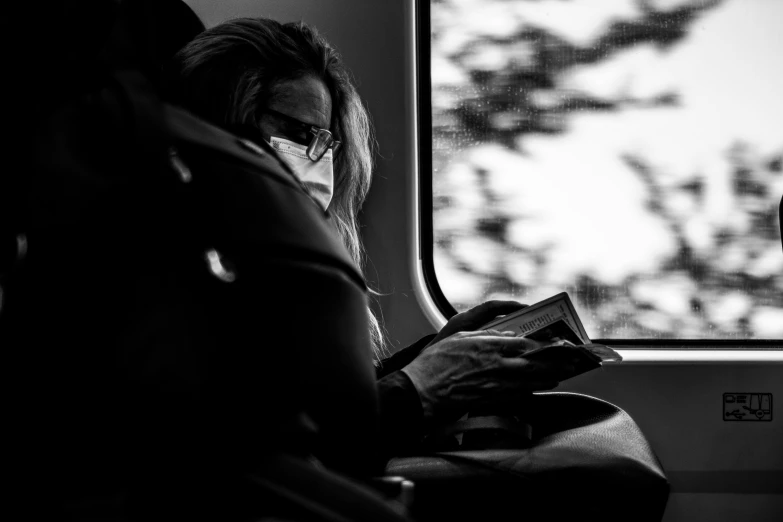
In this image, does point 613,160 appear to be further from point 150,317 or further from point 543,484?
point 150,317

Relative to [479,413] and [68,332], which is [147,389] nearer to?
[68,332]

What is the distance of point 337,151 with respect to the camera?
1.92 metres

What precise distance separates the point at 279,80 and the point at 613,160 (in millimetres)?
885

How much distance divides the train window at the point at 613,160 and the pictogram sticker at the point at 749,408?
0.17 m

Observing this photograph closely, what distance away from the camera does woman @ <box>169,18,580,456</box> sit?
1.39m

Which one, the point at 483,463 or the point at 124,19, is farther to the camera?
the point at 483,463

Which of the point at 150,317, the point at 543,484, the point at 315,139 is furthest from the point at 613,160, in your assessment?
the point at 150,317

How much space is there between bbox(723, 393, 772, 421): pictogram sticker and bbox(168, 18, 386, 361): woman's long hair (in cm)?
90

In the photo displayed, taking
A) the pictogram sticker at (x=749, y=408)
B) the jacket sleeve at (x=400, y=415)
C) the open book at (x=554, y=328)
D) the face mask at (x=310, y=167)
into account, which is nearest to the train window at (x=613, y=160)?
the pictogram sticker at (x=749, y=408)

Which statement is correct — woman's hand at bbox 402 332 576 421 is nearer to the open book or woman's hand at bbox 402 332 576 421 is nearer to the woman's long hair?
the open book

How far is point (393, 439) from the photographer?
1.29 meters

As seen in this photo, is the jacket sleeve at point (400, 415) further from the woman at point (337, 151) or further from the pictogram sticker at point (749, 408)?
the pictogram sticker at point (749, 408)

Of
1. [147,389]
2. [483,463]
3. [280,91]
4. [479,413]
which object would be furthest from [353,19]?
[147,389]

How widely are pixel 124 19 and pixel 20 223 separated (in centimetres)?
48
